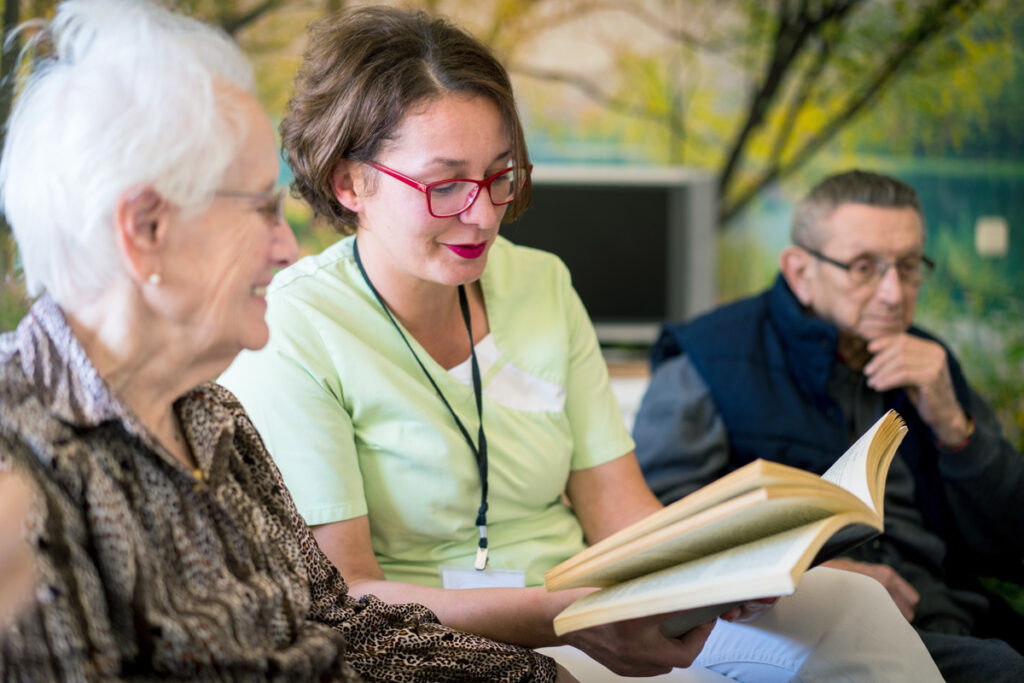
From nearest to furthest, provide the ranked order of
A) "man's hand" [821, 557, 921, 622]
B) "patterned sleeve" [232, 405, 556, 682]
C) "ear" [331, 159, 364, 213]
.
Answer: "patterned sleeve" [232, 405, 556, 682], "ear" [331, 159, 364, 213], "man's hand" [821, 557, 921, 622]

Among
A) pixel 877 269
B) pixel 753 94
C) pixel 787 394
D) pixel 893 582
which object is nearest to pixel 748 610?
pixel 893 582

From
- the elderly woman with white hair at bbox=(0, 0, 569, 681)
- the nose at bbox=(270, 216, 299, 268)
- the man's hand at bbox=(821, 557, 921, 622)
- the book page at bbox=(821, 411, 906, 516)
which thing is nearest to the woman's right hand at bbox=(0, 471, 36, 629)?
the elderly woman with white hair at bbox=(0, 0, 569, 681)

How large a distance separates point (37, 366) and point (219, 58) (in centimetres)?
38

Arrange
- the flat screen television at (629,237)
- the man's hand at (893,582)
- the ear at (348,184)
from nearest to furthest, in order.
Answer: the ear at (348,184) → the man's hand at (893,582) → the flat screen television at (629,237)

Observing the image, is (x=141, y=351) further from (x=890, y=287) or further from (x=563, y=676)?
(x=890, y=287)

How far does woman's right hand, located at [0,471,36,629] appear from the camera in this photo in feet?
2.47

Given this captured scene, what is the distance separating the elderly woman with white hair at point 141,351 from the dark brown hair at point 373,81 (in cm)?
44

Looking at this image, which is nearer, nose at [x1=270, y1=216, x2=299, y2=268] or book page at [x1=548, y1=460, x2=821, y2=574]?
book page at [x1=548, y1=460, x2=821, y2=574]

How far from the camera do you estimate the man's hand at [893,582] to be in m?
1.92

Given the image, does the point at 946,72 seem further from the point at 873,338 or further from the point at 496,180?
the point at 496,180

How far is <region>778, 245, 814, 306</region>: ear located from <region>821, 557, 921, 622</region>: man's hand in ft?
2.16

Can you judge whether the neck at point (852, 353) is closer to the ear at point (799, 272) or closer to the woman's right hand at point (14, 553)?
the ear at point (799, 272)

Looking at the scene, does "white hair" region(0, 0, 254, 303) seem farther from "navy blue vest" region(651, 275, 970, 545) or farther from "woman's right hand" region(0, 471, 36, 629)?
"navy blue vest" region(651, 275, 970, 545)

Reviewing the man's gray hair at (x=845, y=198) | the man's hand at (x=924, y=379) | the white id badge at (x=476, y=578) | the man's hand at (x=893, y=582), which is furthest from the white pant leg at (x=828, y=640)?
the man's gray hair at (x=845, y=198)
